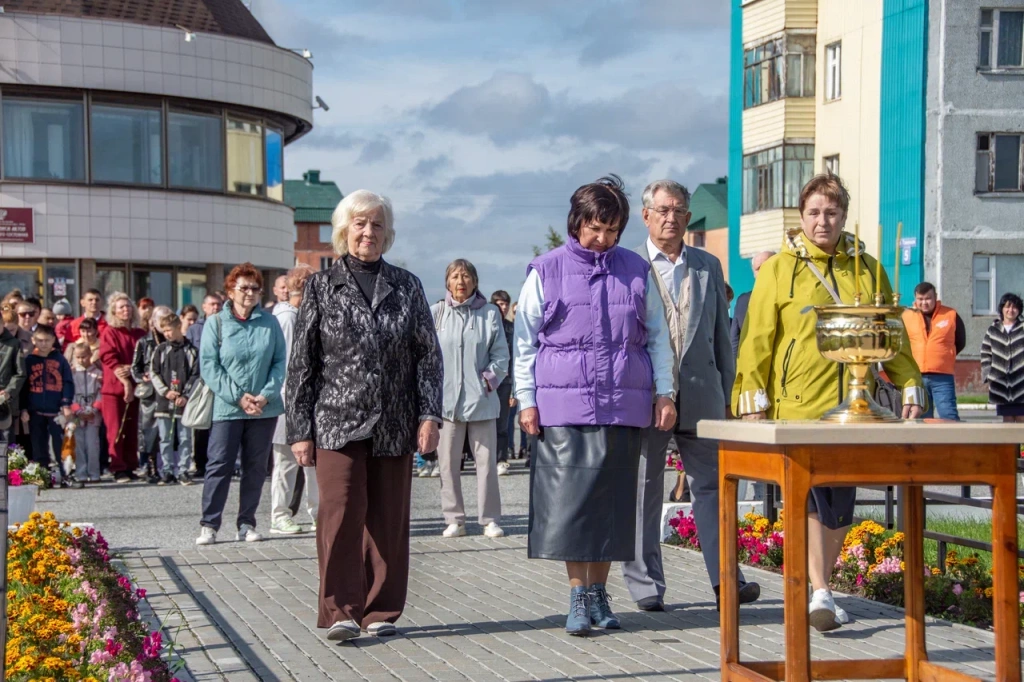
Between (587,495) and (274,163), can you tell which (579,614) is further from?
(274,163)

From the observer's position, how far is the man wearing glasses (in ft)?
25.6

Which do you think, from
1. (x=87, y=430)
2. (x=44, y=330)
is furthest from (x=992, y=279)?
(x=44, y=330)

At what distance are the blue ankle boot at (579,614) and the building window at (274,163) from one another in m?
32.3

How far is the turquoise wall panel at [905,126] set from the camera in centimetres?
3622

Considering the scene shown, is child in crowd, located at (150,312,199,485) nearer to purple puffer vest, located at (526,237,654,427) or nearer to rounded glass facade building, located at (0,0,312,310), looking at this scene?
purple puffer vest, located at (526,237,654,427)

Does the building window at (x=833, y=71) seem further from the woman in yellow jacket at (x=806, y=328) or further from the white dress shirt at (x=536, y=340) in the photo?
the woman in yellow jacket at (x=806, y=328)

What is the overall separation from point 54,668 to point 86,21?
30795mm

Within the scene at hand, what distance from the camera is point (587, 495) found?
7.15 m

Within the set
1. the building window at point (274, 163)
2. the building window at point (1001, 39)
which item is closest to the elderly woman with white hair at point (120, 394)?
the building window at point (274, 163)

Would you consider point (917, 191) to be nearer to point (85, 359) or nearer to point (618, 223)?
point (85, 359)

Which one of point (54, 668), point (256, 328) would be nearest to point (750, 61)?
point (256, 328)

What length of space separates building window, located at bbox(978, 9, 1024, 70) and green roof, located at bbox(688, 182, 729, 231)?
213 feet

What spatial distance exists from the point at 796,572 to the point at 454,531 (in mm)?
6740

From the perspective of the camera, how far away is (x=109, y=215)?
34250 millimetres
